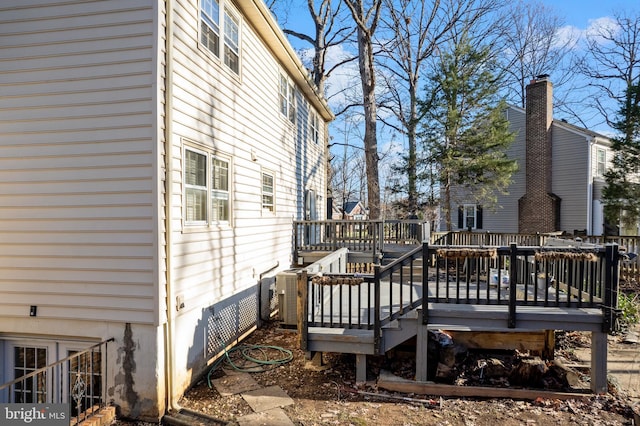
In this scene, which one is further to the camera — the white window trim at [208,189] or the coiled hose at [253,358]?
A: the coiled hose at [253,358]

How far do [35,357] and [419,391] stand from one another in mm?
5102

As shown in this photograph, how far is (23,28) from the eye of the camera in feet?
15.2

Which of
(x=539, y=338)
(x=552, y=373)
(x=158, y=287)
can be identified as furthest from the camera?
(x=539, y=338)

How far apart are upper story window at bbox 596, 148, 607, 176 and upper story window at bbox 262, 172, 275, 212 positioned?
1704cm

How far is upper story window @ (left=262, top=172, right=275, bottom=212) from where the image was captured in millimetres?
8359

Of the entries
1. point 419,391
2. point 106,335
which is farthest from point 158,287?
point 419,391

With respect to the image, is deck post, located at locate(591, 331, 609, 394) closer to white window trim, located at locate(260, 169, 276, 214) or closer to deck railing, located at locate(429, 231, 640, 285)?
deck railing, located at locate(429, 231, 640, 285)

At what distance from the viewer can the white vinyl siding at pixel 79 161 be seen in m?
4.34

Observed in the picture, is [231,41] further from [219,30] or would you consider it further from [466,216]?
[466,216]

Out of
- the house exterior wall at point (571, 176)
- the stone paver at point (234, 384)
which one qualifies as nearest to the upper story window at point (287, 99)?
the stone paver at point (234, 384)

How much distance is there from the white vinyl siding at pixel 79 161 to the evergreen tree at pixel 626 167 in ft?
54.6

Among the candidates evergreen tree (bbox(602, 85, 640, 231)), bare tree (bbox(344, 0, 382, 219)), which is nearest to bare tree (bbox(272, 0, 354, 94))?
bare tree (bbox(344, 0, 382, 219))

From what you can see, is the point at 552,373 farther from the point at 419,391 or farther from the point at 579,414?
the point at 419,391

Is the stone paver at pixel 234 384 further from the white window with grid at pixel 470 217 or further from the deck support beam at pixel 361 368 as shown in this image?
the white window with grid at pixel 470 217
